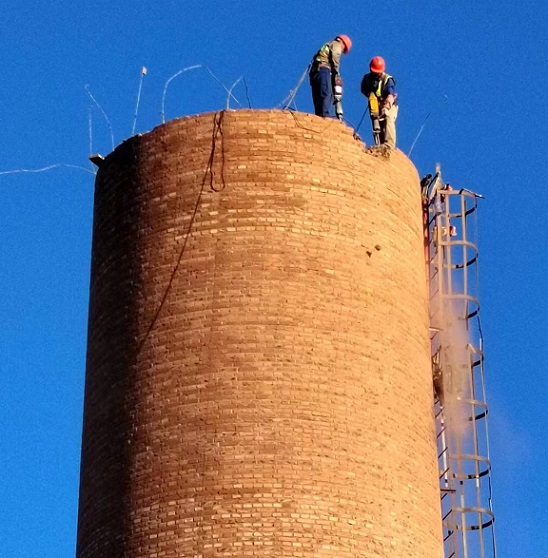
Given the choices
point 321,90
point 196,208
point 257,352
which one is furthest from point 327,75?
point 257,352

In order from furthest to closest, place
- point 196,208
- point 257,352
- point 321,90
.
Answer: point 321,90 → point 196,208 → point 257,352

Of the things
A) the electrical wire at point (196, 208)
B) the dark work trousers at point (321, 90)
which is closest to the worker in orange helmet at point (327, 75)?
the dark work trousers at point (321, 90)

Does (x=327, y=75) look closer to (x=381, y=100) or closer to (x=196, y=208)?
(x=381, y=100)

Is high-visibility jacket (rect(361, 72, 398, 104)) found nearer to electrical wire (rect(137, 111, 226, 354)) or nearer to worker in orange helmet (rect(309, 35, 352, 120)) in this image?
worker in orange helmet (rect(309, 35, 352, 120))

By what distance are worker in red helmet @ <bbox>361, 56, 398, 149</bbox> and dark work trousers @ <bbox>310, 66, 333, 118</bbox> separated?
27.7 inches

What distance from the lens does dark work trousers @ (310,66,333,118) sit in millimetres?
26969

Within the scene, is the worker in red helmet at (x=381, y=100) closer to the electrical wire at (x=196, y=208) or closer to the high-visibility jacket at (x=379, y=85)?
the high-visibility jacket at (x=379, y=85)

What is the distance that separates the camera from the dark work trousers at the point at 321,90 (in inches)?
1062

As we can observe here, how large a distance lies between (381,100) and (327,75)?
2.90 ft

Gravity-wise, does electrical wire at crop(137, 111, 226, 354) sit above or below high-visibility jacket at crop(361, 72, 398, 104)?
below

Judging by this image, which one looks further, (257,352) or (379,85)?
(379,85)

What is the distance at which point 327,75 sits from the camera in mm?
27453

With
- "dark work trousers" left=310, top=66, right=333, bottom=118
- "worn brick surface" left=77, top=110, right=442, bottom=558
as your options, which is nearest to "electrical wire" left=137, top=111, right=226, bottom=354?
"worn brick surface" left=77, top=110, right=442, bottom=558

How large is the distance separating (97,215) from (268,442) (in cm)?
500
